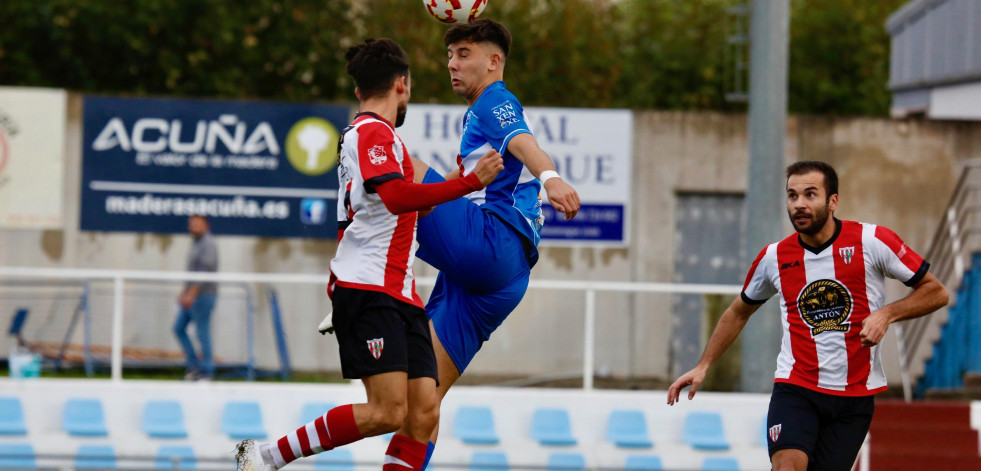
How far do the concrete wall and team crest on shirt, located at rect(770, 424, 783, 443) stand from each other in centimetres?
832

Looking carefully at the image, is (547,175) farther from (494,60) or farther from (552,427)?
(552,427)

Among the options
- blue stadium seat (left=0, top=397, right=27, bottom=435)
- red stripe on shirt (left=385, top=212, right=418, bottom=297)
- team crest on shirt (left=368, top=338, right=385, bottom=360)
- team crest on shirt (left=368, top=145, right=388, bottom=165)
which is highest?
team crest on shirt (left=368, top=145, right=388, bottom=165)

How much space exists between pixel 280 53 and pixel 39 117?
799 centimetres

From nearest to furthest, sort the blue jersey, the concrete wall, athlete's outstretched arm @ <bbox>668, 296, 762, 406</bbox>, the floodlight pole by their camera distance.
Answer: the blue jersey, athlete's outstretched arm @ <bbox>668, 296, 762, 406</bbox>, the floodlight pole, the concrete wall

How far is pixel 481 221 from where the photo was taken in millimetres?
5285

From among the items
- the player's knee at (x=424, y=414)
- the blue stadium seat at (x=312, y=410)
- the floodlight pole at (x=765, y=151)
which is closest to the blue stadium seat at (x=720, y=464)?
the floodlight pole at (x=765, y=151)

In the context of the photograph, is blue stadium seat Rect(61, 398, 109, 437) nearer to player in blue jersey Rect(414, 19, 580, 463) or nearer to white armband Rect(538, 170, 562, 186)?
player in blue jersey Rect(414, 19, 580, 463)

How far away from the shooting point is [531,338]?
1443cm

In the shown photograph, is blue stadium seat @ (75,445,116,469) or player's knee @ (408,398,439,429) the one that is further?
blue stadium seat @ (75,445,116,469)

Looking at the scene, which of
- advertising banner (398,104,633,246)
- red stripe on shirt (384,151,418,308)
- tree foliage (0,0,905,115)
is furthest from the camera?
tree foliage (0,0,905,115)

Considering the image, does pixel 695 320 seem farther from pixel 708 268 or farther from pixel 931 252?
pixel 931 252

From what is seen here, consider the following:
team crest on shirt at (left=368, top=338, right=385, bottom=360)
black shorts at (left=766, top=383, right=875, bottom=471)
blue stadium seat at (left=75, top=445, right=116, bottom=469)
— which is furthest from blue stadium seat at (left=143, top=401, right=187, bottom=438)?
black shorts at (left=766, top=383, right=875, bottom=471)

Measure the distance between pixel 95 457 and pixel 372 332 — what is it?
7.16 metres

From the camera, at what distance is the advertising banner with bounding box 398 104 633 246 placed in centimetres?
1508
